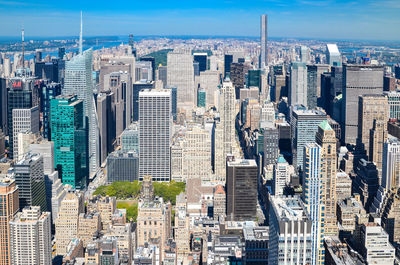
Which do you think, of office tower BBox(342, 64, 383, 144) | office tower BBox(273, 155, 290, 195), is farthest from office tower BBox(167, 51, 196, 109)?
office tower BBox(273, 155, 290, 195)

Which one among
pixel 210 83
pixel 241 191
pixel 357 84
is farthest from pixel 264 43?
pixel 241 191

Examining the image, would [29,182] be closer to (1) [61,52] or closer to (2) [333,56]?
(1) [61,52]

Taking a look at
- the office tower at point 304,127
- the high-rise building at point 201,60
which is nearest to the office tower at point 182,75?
the high-rise building at point 201,60

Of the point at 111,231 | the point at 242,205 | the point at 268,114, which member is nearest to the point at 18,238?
the point at 111,231

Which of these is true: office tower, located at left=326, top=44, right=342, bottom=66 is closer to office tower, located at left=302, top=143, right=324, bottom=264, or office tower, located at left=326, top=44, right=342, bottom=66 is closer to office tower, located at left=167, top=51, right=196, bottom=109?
office tower, located at left=167, top=51, right=196, bottom=109

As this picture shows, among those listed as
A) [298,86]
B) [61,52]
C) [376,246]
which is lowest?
[376,246]
